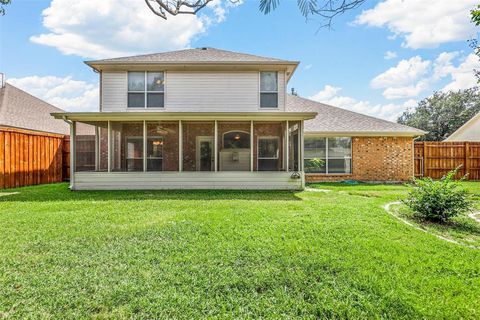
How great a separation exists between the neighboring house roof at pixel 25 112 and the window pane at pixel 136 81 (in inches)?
211

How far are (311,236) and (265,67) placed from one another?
9507 mm

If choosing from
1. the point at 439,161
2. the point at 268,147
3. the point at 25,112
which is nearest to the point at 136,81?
the point at 268,147

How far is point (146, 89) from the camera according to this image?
12.2 metres

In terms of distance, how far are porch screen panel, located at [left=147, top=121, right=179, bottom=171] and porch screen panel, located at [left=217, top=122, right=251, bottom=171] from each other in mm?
2107

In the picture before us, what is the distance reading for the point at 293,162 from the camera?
12.5m

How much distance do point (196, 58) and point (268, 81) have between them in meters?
3.57

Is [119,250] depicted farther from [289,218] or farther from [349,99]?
[349,99]

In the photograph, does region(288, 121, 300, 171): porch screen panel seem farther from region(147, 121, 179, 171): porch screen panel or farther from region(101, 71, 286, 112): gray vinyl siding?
region(147, 121, 179, 171): porch screen panel

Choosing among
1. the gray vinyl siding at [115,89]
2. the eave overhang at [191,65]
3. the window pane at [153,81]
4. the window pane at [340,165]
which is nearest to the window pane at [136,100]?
the gray vinyl siding at [115,89]

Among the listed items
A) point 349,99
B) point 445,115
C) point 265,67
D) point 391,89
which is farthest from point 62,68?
point 445,115

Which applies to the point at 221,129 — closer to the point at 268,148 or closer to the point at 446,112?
the point at 268,148

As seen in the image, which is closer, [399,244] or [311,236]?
[399,244]

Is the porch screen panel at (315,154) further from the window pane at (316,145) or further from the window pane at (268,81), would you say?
the window pane at (268,81)

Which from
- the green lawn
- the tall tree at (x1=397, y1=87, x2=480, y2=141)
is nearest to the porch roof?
the green lawn
